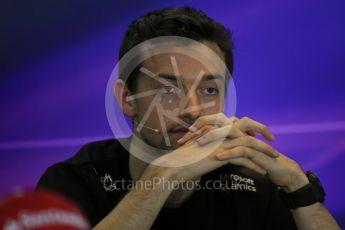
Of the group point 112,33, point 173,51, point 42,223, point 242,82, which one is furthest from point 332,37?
point 42,223

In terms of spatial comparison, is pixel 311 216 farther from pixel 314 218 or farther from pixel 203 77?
pixel 203 77

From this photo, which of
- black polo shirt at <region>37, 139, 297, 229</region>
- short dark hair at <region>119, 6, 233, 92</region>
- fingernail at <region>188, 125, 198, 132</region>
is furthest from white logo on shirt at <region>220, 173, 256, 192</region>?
short dark hair at <region>119, 6, 233, 92</region>

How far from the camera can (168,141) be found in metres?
1.27

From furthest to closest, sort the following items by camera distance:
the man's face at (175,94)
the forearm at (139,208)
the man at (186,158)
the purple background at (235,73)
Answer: the purple background at (235,73) < the man's face at (175,94) < the man at (186,158) < the forearm at (139,208)

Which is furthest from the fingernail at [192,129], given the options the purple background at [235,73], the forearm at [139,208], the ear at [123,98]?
the purple background at [235,73]

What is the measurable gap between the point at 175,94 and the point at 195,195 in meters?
0.28

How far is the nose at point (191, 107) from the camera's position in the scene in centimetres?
124

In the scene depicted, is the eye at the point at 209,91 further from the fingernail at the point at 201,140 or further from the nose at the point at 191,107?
the fingernail at the point at 201,140

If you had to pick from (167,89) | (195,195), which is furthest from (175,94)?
(195,195)

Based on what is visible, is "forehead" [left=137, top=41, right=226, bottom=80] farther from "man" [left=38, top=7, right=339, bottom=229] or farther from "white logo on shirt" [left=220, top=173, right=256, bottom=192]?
"white logo on shirt" [left=220, top=173, right=256, bottom=192]

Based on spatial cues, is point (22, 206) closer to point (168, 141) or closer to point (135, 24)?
point (168, 141)

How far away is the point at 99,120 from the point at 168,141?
0.52m

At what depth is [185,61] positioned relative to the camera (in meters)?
1.30

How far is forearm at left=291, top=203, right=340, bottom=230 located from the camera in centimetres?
118
